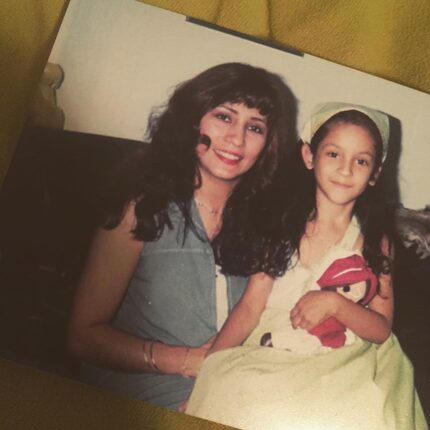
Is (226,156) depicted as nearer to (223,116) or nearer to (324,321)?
(223,116)

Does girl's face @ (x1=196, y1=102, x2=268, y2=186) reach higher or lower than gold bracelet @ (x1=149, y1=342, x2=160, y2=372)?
higher

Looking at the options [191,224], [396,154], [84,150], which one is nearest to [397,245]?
[396,154]

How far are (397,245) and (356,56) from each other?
0.20m

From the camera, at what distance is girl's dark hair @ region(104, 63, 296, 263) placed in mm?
534

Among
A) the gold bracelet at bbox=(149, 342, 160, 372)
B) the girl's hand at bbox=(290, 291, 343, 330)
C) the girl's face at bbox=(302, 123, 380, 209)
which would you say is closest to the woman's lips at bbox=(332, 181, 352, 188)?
the girl's face at bbox=(302, 123, 380, 209)

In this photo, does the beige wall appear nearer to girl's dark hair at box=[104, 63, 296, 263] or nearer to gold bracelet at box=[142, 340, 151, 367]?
girl's dark hair at box=[104, 63, 296, 263]

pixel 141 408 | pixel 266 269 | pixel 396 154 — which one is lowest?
pixel 141 408

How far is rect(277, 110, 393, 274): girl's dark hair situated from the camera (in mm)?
549

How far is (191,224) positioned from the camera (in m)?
0.54

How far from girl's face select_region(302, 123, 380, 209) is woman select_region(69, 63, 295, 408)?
0.11 ft

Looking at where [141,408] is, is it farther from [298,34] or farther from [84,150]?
[298,34]

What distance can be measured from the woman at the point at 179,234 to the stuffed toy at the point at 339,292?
0.06 metres

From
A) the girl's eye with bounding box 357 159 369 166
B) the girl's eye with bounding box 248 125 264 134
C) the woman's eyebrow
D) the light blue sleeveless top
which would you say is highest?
the woman's eyebrow

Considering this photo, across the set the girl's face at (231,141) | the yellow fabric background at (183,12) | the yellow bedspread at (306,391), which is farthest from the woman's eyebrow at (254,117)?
the yellow bedspread at (306,391)
